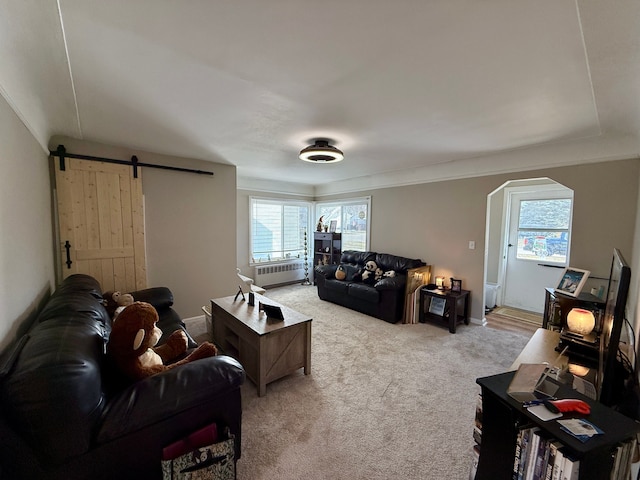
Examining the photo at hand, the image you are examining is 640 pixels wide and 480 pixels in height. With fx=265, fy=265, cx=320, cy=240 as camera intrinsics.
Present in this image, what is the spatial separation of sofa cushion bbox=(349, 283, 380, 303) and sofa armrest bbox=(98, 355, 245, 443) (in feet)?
9.61

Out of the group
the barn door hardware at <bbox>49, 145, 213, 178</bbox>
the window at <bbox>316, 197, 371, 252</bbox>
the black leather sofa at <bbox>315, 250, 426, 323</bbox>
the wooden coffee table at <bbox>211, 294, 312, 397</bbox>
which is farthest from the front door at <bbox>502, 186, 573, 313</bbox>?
the barn door hardware at <bbox>49, 145, 213, 178</bbox>

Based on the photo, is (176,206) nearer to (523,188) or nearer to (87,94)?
(87,94)

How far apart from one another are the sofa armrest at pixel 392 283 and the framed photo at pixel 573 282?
5.94 feet

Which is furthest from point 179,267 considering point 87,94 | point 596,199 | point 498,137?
point 596,199

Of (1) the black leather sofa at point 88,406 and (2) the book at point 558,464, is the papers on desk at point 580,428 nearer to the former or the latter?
(2) the book at point 558,464

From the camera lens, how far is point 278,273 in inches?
240

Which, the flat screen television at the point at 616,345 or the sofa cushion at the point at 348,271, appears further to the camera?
the sofa cushion at the point at 348,271

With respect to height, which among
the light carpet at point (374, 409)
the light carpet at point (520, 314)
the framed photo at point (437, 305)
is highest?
the framed photo at point (437, 305)

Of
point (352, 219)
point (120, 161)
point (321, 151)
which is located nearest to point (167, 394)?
point (321, 151)

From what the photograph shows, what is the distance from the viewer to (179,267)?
148 inches

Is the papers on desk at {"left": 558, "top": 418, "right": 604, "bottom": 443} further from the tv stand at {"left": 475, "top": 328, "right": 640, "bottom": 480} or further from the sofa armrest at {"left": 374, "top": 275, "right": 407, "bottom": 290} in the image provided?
the sofa armrest at {"left": 374, "top": 275, "right": 407, "bottom": 290}

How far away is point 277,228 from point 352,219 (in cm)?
175

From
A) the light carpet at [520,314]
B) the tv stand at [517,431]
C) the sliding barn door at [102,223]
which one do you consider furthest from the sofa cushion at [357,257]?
the tv stand at [517,431]

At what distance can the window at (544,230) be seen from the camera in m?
4.22
